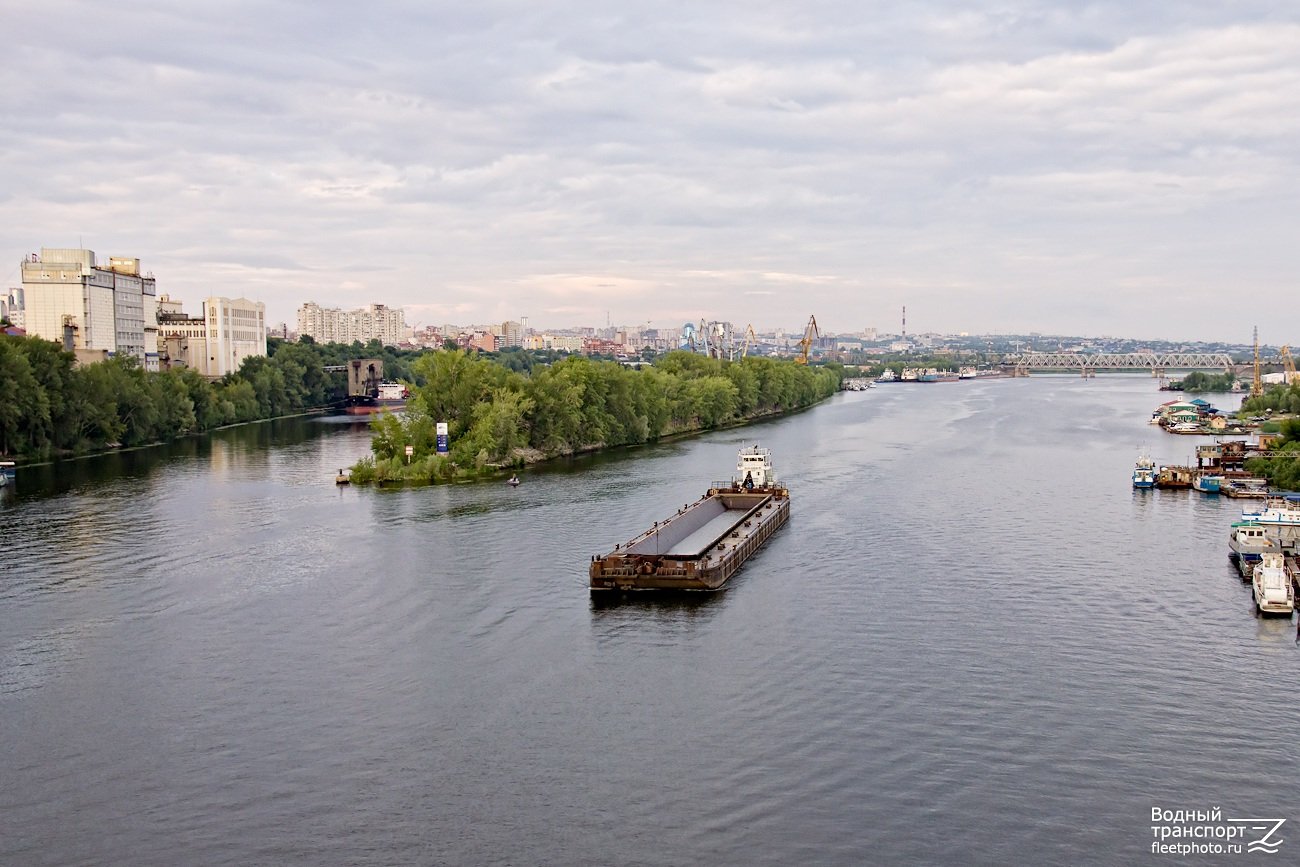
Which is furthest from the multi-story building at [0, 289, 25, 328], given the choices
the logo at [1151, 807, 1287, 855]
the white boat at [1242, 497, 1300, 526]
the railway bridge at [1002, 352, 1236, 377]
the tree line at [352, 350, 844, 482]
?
the railway bridge at [1002, 352, 1236, 377]

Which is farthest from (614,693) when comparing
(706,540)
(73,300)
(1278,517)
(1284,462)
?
(73,300)

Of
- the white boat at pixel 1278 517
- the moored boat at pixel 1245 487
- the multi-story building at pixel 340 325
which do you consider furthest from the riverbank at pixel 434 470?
the multi-story building at pixel 340 325

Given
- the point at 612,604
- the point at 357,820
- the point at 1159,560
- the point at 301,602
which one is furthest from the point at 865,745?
the point at 1159,560

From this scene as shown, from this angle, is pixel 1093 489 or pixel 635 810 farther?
pixel 1093 489

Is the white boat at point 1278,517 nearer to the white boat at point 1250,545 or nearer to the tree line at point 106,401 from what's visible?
the white boat at point 1250,545

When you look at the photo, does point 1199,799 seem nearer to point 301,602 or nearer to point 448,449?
point 301,602

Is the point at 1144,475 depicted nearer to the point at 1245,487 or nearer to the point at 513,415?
the point at 1245,487
